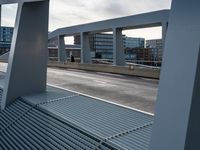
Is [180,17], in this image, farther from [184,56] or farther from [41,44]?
[41,44]

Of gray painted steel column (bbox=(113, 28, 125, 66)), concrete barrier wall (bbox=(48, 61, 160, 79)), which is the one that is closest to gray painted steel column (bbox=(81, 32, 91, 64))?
concrete barrier wall (bbox=(48, 61, 160, 79))

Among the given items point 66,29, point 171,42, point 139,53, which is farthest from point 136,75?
point 139,53

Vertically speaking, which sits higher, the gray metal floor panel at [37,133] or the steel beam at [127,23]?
the steel beam at [127,23]

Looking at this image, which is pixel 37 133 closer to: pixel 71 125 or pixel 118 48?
pixel 71 125

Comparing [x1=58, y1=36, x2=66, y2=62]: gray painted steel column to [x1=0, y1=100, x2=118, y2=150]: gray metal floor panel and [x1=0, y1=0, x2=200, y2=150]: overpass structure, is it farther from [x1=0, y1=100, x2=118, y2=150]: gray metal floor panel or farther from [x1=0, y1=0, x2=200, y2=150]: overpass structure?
[x1=0, y1=100, x2=118, y2=150]: gray metal floor panel

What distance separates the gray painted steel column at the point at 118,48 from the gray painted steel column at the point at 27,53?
44.0 feet

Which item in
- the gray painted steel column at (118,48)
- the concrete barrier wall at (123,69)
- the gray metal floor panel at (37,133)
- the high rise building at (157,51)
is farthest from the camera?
the high rise building at (157,51)

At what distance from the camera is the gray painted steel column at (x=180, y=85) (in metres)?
3.33

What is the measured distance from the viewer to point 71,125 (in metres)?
6.00

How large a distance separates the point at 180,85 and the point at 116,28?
754 inches

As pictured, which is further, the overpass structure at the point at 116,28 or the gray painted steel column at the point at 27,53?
the overpass structure at the point at 116,28

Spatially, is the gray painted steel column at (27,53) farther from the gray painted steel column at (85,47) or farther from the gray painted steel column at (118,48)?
the gray painted steel column at (85,47)

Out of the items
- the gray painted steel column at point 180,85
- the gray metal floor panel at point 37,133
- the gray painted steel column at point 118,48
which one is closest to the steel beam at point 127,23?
the gray painted steel column at point 118,48

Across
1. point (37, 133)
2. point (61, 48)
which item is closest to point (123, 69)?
point (61, 48)
